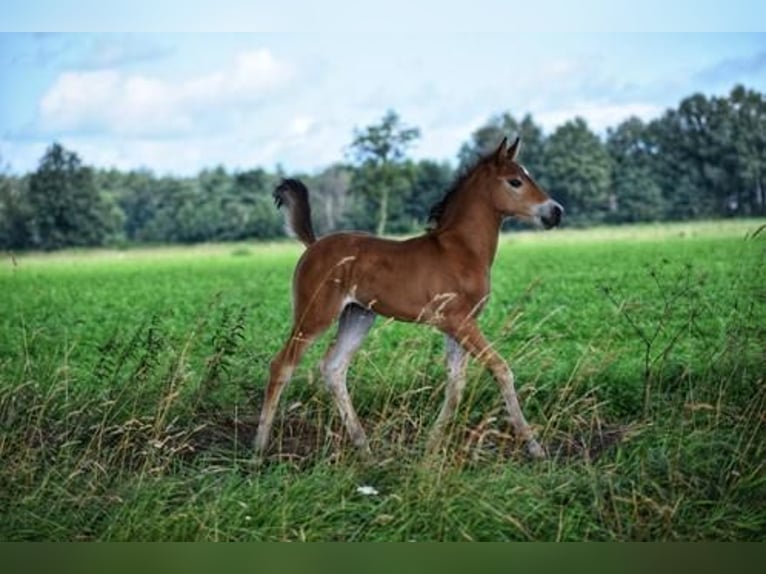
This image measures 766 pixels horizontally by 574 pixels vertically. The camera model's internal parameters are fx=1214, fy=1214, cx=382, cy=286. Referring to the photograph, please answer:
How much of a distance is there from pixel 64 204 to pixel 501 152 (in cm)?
224

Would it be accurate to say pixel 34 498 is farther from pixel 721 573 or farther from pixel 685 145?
pixel 685 145

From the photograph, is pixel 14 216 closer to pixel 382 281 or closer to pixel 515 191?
pixel 382 281

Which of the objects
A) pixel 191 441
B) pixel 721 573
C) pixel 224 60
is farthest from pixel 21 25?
pixel 721 573

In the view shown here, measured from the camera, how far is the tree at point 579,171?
5.32 metres

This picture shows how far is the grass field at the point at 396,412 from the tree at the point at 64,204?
111 mm

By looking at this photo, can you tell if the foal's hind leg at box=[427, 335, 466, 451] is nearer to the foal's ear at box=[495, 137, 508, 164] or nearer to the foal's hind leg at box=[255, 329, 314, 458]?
the foal's hind leg at box=[255, 329, 314, 458]

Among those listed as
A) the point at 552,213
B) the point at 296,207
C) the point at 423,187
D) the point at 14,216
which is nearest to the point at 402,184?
the point at 423,187

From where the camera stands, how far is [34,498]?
4328 mm

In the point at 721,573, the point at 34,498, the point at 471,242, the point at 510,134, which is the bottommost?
the point at 721,573

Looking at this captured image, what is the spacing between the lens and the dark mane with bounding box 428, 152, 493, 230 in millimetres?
4445

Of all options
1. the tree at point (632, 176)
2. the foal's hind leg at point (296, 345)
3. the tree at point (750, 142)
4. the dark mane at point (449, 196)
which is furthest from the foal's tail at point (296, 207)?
the tree at point (750, 142)

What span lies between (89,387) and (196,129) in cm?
129

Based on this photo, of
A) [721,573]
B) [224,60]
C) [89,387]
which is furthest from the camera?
[224,60]

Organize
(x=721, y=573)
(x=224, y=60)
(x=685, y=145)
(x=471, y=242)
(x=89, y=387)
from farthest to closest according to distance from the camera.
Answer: (x=685, y=145) → (x=224, y=60) → (x=89, y=387) → (x=471, y=242) → (x=721, y=573)
